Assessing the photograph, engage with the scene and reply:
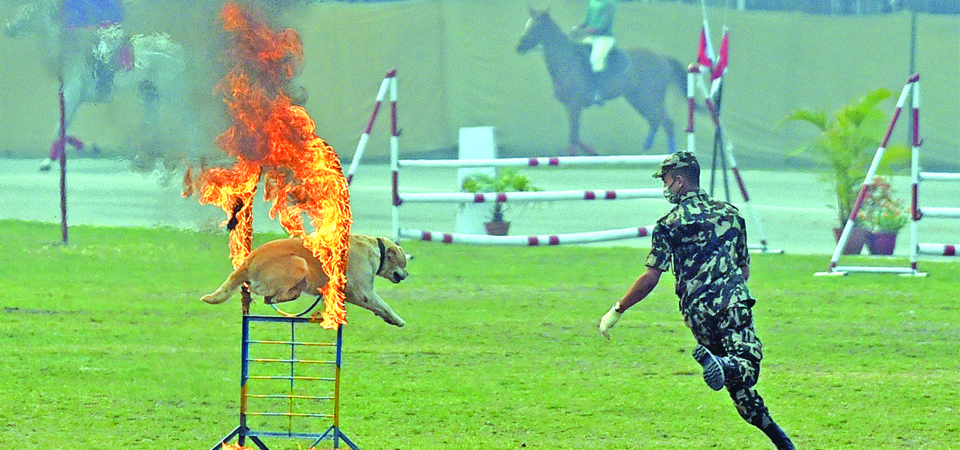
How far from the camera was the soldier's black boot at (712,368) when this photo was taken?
269 inches

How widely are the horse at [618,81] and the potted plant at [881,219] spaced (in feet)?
36.3

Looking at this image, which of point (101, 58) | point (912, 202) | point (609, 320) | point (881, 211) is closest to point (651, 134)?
point (881, 211)

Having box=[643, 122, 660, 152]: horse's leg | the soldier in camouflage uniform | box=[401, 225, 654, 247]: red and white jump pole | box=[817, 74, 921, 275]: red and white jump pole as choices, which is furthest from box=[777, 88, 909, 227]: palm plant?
box=[643, 122, 660, 152]: horse's leg

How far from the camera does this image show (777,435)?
7.22 metres

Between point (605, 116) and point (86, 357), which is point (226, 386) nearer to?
point (86, 357)

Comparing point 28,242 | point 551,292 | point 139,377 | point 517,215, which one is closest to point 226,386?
point 139,377

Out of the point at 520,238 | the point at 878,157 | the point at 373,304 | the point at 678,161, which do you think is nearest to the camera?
the point at 373,304

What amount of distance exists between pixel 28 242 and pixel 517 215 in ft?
22.4

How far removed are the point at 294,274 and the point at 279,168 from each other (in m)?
0.52

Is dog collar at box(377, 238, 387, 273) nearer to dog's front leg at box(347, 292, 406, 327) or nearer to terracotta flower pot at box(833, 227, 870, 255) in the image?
dog's front leg at box(347, 292, 406, 327)

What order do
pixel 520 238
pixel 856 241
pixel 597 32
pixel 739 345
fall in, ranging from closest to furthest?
pixel 739 345
pixel 520 238
pixel 856 241
pixel 597 32

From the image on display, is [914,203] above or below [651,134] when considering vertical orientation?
below

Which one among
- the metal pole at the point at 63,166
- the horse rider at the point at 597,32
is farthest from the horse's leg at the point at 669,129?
the metal pole at the point at 63,166

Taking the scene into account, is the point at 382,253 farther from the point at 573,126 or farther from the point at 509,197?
the point at 573,126
